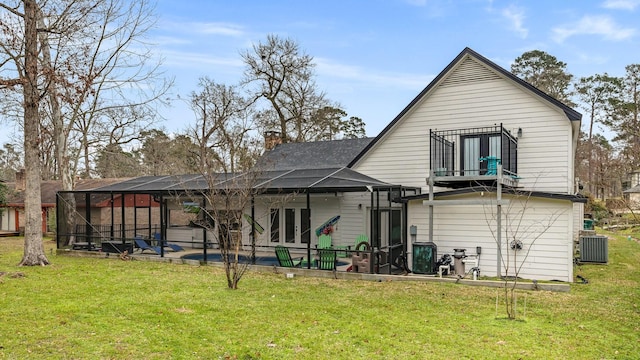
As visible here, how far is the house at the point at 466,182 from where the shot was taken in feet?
39.9

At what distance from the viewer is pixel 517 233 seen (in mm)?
12586

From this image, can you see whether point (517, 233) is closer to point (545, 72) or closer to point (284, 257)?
point (284, 257)

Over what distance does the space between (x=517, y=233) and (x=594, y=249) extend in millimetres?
4817

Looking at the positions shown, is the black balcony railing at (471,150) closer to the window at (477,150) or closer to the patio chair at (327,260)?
the window at (477,150)

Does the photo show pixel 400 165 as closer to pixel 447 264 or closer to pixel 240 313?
pixel 447 264

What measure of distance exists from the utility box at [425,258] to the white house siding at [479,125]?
275 centimetres

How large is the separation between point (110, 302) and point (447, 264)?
858 cm

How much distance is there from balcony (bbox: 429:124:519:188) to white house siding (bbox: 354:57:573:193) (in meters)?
0.25

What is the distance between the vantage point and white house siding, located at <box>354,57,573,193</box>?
12914mm

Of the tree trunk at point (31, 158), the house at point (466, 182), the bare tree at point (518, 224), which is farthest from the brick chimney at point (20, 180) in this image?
the bare tree at point (518, 224)

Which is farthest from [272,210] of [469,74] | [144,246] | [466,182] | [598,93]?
[598,93]

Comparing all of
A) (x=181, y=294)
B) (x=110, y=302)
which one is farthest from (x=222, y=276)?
(x=110, y=302)

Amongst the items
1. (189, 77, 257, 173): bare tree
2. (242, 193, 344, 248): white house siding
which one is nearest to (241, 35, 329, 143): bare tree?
(189, 77, 257, 173): bare tree

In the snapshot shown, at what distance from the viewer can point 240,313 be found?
8352 millimetres
